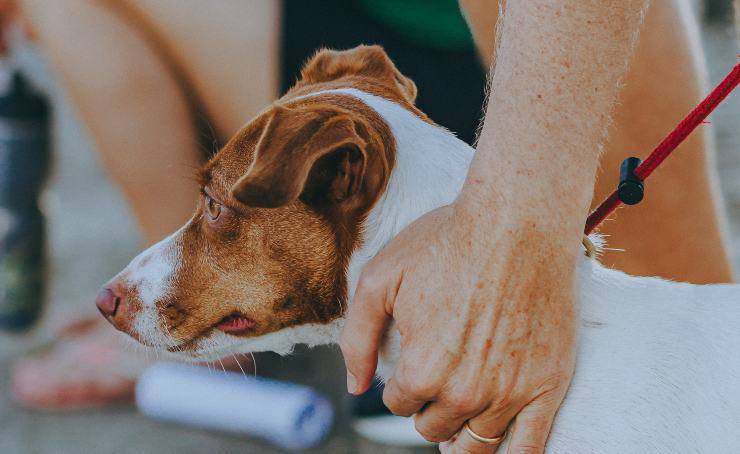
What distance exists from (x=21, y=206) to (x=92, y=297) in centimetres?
42

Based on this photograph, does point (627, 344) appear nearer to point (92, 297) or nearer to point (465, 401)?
point (465, 401)

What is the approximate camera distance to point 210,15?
2.52 meters

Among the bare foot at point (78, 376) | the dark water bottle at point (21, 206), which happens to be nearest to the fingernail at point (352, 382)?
the bare foot at point (78, 376)

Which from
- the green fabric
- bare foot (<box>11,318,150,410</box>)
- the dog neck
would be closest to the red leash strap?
the dog neck

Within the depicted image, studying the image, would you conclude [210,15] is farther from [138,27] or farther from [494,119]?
[494,119]

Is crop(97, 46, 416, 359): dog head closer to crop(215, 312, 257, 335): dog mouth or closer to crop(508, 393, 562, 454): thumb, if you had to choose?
crop(215, 312, 257, 335): dog mouth

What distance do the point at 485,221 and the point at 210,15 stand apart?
5.03 feet

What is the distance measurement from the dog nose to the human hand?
1.80 ft

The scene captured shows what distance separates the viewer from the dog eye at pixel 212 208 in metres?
1.54

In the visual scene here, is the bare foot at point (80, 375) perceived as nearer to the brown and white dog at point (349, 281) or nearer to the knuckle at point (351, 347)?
the brown and white dog at point (349, 281)

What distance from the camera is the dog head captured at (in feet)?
4.61

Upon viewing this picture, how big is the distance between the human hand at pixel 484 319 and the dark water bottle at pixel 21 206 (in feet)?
6.95

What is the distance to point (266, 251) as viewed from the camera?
4.89 ft

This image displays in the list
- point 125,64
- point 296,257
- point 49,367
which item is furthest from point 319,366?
point 296,257
